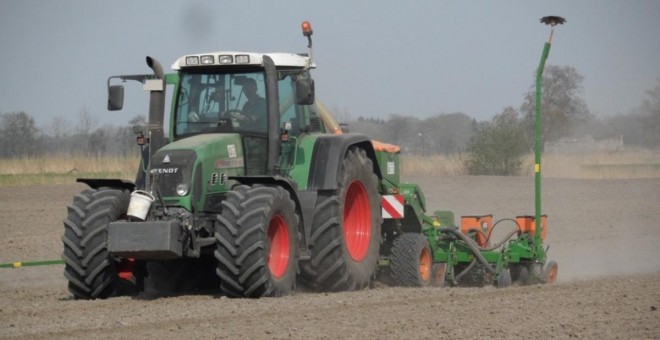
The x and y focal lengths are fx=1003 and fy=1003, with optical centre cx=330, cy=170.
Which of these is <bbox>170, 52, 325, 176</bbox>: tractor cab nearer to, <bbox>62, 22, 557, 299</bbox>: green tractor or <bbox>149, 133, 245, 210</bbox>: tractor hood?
<bbox>62, 22, 557, 299</bbox>: green tractor

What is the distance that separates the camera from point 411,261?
38.7 feet

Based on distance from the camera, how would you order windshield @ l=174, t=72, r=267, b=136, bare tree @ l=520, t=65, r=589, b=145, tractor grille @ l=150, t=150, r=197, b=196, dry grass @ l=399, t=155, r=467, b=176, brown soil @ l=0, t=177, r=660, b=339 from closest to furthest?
brown soil @ l=0, t=177, r=660, b=339 < tractor grille @ l=150, t=150, r=197, b=196 < windshield @ l=174, t=72, r=267, b=136 < bare tree @ l=520, t=65, r=589, b=145 < dry grass @ l=399, t=155, r=467, b=176

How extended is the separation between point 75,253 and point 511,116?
22564 mm

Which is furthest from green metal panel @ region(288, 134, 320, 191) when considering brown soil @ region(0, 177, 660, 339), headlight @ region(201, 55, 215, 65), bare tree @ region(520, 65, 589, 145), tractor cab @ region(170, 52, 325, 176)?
bare tree @ region(520, 65, 589, 145)

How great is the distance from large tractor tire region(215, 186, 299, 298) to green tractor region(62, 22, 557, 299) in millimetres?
13

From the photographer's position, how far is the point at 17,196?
23.8 metres

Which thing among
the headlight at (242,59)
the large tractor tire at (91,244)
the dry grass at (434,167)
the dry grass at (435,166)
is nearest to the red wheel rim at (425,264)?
the headlight at (242,59)

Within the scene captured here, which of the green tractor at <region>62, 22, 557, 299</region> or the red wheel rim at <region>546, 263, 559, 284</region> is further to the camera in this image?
the red wheel rim at <region>546, 263, 559, 284</region>

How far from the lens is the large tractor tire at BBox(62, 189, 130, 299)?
9.42 m

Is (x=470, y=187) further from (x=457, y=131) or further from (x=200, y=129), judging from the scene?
(x=457, y=131)

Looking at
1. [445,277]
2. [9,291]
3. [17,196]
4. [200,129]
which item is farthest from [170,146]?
[17,196]

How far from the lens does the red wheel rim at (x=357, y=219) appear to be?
11.6 metres

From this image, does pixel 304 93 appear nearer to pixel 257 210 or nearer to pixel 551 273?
pixel 257 210

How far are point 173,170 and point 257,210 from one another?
3.43 ft
